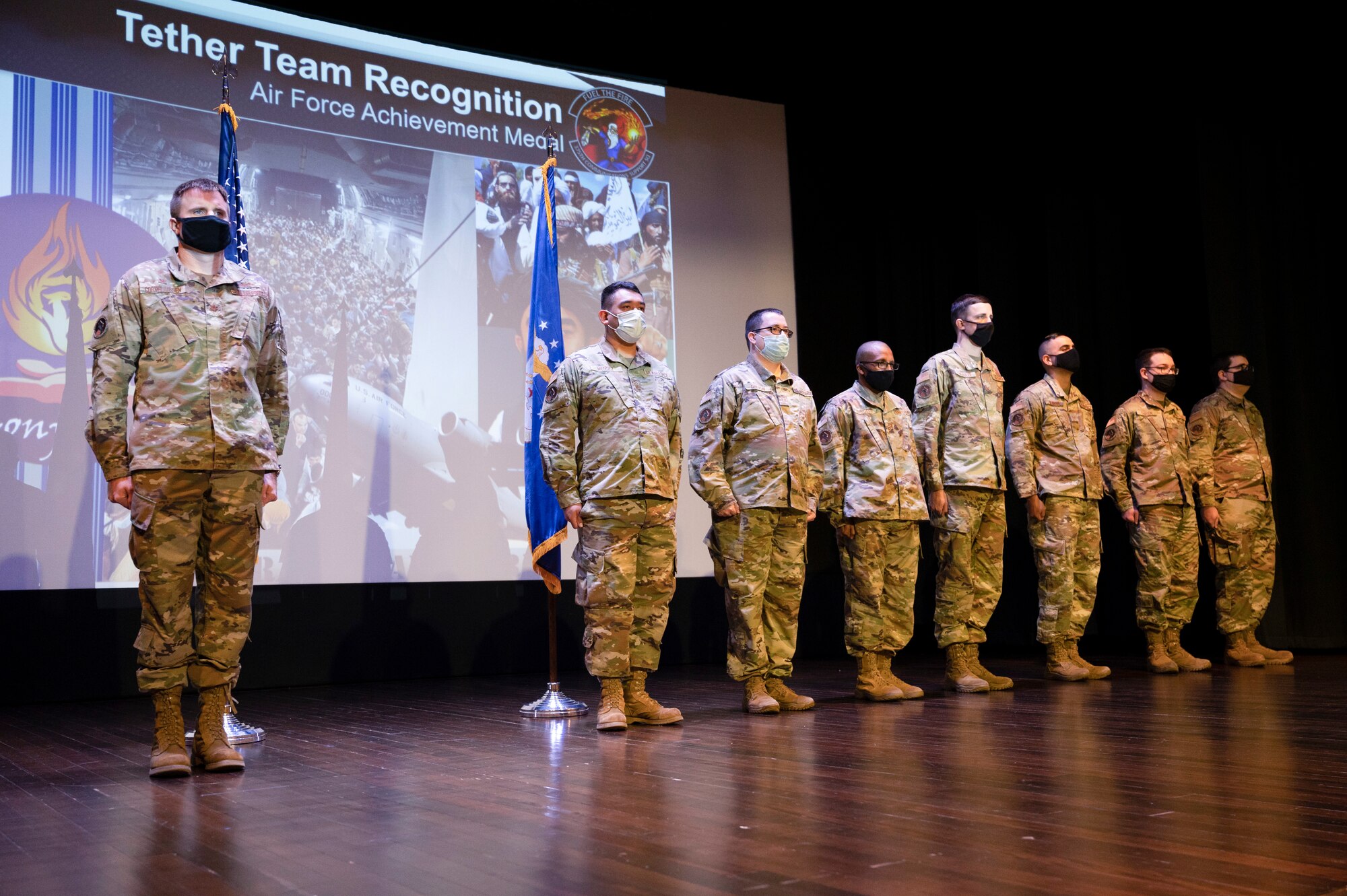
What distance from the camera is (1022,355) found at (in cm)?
817

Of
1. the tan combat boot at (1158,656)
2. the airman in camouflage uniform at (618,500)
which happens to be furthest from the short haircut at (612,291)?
the tan combat boot at (1158,656)

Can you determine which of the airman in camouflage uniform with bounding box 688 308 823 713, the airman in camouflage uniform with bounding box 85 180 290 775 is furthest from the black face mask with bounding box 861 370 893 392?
the airman in camouflage uniform with bounding box 85 180 290 775

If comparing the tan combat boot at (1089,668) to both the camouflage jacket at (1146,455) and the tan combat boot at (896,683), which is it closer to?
the camouflage jacket at (1146,455)

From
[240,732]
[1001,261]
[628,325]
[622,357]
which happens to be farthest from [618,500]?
[1001,261]

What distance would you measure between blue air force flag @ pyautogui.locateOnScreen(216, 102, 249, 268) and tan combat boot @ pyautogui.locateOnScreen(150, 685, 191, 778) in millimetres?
1933

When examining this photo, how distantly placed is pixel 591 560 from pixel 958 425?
1.97 m

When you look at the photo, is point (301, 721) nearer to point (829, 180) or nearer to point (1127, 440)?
point (1127, 440)

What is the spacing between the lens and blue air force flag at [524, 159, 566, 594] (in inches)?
200

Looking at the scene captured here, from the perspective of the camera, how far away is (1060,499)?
18.4ft

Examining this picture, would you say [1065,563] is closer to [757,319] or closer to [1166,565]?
[1166,565]

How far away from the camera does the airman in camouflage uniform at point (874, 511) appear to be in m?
4.83

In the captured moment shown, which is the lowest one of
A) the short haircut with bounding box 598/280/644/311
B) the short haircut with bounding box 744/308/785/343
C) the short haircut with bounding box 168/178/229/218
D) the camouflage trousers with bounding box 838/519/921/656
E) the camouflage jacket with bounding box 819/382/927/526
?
the camouflage trousers with bounding box 838/519/921/656

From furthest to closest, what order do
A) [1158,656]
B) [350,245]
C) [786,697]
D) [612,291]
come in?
[350,245], [1158,656], [786,697], [612,291]

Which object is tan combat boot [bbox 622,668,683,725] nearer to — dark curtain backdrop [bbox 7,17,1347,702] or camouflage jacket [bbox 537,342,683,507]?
camouflage jacket [bbox 537,342,683,507]
